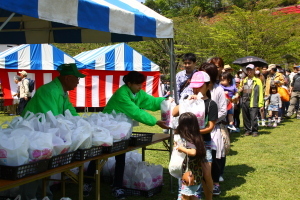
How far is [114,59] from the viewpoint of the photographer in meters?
15.9

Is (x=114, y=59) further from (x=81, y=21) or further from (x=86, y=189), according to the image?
(x=81, y=21)

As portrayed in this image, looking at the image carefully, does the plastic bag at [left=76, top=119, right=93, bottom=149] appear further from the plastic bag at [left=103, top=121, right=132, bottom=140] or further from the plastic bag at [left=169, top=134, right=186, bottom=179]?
the plastic bag at [left=169, top=134, right=186, bottom=179]

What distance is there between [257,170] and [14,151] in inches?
183

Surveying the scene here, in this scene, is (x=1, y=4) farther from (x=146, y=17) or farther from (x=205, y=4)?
(x=205, y=4)

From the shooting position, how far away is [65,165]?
11.2 ft

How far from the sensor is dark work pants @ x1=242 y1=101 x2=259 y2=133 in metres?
10.1

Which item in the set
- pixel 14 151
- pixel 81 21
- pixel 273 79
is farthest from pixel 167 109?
pixel 273 79

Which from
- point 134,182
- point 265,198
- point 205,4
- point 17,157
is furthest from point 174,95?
point 205,4

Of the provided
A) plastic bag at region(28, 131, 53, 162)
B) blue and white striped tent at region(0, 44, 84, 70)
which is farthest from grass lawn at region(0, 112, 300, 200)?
blue and white striped tent at region(0, 44, 84, 70)

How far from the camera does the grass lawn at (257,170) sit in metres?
5.12

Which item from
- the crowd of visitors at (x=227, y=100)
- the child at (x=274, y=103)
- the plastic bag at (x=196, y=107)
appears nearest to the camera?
the plastic bag at (x=196, y=107)

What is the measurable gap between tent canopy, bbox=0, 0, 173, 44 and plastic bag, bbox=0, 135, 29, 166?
97 centimetres

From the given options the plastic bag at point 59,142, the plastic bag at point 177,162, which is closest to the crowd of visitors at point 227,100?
the plastic bag at point 177,162

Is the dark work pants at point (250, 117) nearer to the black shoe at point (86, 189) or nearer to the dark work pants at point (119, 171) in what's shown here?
the dark work pants at point (119, 171)
